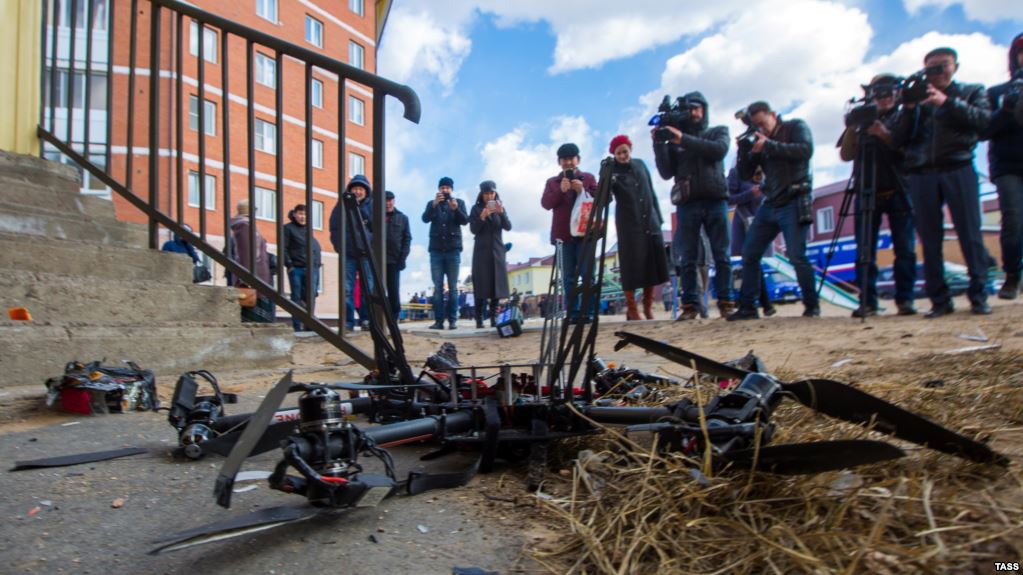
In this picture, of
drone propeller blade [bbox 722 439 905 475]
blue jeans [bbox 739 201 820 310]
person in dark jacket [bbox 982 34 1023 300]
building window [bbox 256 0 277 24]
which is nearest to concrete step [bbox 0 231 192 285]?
drone propeller blade [bbox 722 439 905 475]

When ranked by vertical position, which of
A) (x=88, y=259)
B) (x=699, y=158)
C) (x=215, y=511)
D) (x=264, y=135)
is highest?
(x=264, y=135)

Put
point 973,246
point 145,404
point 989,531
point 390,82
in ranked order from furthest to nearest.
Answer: point 973,246 → point 390,82 → point 145,404 → point 989,531

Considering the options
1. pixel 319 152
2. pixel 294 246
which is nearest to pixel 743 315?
pixel 294 246

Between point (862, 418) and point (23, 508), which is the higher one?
point (862, 418)

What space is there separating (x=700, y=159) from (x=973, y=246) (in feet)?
7.79

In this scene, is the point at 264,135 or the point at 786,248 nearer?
the point at 786,248

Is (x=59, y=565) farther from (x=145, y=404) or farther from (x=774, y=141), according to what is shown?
(x=774, y=141)

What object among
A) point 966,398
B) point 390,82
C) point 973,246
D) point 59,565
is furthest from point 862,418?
point 973,246

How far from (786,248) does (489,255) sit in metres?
4.01

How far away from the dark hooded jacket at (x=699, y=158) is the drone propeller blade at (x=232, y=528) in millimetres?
5456

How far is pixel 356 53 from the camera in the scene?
3294 centimetres

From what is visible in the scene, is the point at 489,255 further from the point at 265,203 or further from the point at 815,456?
the point at 265,203

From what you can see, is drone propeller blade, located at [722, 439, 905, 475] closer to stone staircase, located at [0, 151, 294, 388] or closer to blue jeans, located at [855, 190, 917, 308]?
stone staircase, located at [0, 151, 294, 388]

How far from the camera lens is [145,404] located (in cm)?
240
